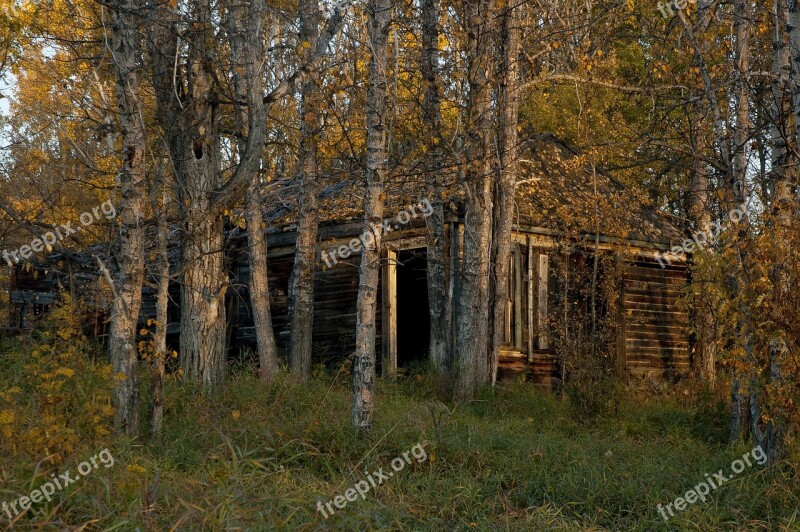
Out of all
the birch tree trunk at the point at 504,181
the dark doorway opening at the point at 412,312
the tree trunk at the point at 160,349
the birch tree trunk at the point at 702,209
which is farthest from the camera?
the dark doorway opening at the point at 412,312

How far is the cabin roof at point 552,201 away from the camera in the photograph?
16.0 metres

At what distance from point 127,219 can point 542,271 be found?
10249 mm

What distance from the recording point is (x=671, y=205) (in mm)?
27344

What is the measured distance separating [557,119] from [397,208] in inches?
455

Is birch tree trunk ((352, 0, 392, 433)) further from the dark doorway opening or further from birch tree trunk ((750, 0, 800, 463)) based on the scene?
the dark doorway opening

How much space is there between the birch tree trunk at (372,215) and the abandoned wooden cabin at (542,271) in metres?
5.51

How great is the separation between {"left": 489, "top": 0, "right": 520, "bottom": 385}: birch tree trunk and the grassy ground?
285 cm

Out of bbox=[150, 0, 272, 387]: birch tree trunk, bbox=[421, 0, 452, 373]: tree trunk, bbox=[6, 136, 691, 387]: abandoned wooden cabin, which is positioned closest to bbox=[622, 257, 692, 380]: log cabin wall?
bbox=[6, 136, 691, 387]: abandoned wooden cabin

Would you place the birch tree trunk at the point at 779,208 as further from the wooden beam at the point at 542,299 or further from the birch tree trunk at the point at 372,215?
the wooden beam at the point at 542,299

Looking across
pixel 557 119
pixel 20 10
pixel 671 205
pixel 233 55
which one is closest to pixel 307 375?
pixel 233 55

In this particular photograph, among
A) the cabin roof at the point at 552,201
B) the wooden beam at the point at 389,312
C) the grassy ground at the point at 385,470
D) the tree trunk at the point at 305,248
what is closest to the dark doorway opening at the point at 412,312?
the cabin roof at the point at 552,201

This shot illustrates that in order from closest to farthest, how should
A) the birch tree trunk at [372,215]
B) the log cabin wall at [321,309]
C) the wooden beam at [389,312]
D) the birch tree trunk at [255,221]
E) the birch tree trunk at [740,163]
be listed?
the birch tree trunk at [740,163]
the birch tree trunk at [372,215]
the birch tree trunk at [255,221]
the wooden beam at [389,312]
the log cabin wall at [321,309]

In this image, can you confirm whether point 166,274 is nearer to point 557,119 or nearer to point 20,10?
point 20,10

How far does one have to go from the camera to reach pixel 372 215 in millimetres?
9484
